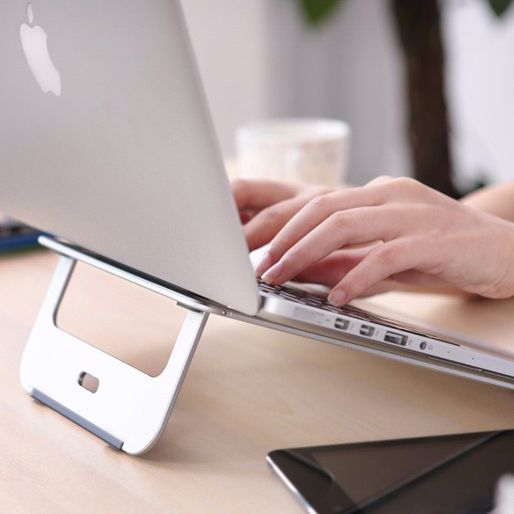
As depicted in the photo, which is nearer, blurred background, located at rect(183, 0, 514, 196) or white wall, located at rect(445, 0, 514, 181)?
blurred background, located at rect(183, 0, 514, 196)

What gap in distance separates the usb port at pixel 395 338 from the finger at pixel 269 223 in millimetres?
228

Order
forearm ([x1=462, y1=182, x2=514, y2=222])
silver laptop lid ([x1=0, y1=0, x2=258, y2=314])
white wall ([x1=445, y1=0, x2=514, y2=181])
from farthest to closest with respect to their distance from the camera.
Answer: white wall ([x1=445, y1=0, x2=514, y2=181]) < forearm ([x1=462, y1=182, x2=514, y2=222]) < silver laptop lid ([x1=0, y1=0, x2=258, y2=314])

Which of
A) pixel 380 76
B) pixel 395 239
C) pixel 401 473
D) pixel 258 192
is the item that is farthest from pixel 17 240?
pixel 380 76

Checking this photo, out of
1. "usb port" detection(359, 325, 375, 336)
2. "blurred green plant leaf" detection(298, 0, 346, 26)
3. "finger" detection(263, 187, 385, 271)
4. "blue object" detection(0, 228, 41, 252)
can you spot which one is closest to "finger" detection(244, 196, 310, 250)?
"finger" detection(263, 187, 385, 271)

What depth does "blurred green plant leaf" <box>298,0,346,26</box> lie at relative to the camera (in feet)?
8.15

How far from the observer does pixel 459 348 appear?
611 millimetres

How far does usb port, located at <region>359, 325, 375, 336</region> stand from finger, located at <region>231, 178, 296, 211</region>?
0.31 metres

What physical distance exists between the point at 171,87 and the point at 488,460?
1.07ft

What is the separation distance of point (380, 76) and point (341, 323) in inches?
104

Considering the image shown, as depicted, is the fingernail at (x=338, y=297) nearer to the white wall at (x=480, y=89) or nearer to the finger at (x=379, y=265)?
the finger at (x=379, y=265)

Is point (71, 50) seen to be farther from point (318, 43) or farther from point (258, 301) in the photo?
point (318, 43)

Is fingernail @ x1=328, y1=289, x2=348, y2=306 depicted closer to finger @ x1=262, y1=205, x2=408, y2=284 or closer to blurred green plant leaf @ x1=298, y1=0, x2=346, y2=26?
finger @ x1=262, y1=205, x2=408, y2=284

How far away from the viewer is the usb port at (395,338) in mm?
591

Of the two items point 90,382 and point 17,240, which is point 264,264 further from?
point 17,240
